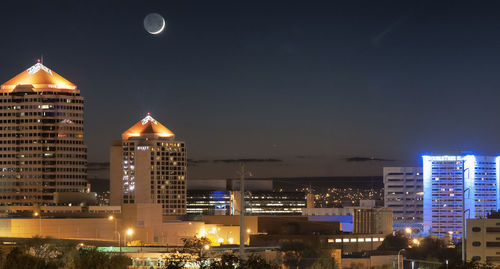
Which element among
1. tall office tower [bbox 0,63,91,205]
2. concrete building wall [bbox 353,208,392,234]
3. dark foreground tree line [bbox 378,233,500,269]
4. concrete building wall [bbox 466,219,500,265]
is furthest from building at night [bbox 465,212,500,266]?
tall office tower [bbox 0,63,91,205]

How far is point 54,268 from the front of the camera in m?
55.5

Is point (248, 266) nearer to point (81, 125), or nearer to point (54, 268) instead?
point (54, 268)

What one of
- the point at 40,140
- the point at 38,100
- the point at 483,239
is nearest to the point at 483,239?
the point at 483,239

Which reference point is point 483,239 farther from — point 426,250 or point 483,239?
point 426,250

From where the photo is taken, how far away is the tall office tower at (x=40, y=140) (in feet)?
627

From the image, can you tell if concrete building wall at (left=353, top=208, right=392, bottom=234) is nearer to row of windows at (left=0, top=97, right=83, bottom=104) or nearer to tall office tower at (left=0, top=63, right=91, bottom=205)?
tall office tower at (left=0, top=63, right=91, bottom=205)

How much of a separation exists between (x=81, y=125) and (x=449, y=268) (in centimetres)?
14288

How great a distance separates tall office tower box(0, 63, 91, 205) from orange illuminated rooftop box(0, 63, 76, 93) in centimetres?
30

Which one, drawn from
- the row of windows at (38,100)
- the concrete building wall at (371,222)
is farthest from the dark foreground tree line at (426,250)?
→ the row of windows at (38,100)

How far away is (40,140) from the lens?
631 feet

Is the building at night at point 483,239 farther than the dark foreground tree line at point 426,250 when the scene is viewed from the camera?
No

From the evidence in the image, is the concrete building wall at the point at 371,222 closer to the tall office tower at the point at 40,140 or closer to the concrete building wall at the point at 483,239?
the concrete building wall at the point at 483,239

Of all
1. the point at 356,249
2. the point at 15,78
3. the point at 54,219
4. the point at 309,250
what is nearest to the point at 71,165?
the point at 15,78

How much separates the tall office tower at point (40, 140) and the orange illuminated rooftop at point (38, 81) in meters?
0.30
